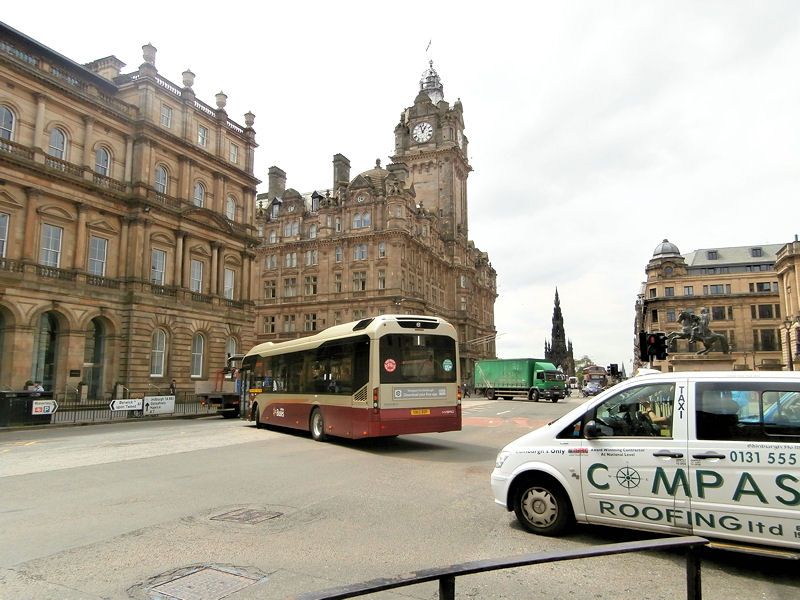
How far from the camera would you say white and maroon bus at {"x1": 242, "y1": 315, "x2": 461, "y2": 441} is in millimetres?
13148

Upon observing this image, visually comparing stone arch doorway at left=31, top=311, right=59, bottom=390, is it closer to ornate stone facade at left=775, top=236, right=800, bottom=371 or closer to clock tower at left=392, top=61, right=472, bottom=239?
clock tower at left=392, top=61, right=472, bottom=239

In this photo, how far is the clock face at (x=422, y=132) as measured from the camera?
76438 millimetres

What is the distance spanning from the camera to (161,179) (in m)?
35.3

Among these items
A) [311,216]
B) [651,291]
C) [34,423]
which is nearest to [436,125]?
[311,216]

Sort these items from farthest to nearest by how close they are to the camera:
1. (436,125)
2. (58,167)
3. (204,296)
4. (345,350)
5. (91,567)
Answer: (436,125) → (204,296) → (58,167) → (345,350) → (91,567)

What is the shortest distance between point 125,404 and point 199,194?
60.1 ft

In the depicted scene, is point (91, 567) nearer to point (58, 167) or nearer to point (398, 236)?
point (58, 167)

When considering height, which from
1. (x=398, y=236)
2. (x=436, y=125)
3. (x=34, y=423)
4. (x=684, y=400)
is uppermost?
(x=436, y=125)

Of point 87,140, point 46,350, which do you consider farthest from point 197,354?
point 87,140

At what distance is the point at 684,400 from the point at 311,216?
6308cm

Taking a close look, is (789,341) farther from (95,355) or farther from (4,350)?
(4,350)

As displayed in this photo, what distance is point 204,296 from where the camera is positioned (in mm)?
37625

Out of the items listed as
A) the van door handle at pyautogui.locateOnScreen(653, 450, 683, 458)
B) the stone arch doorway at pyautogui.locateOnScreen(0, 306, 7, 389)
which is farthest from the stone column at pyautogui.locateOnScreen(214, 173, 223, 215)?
the van door handle at pyautogui.locateOnScreen(653, 450, 683, 458)

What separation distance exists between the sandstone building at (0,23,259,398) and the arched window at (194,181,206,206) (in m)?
0.10
